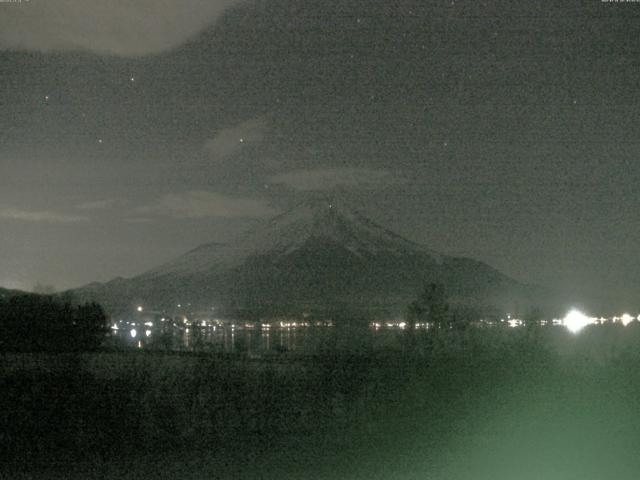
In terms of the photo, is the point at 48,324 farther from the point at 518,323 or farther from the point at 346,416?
the point at 346,416

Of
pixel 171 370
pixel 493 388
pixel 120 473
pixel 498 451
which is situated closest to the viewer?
pixel 120 473

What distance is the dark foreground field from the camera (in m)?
11.9

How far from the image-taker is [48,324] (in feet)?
126

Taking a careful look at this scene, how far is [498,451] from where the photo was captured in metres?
12.7

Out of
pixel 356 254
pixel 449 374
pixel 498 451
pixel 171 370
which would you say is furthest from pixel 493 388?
pixel 356 254

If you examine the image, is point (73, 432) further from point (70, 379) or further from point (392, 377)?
point (392, 377)

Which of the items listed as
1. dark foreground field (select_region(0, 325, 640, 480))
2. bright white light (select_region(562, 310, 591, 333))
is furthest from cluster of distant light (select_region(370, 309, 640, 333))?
dark foreground field (select_region(0, 325, 640, 480))

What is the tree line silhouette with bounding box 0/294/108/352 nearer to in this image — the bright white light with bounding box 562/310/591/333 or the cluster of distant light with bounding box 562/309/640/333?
the bright white light with bounding box 562/310/591/333

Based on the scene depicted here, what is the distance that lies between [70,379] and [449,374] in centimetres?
610

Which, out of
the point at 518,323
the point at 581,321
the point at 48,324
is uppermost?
the point at 48,324

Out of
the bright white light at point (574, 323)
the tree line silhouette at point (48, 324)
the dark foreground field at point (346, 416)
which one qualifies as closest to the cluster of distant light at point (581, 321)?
the bright white light at point (574, 323)

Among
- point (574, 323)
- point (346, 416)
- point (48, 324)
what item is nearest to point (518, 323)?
point (574, 323)

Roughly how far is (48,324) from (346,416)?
2655cm

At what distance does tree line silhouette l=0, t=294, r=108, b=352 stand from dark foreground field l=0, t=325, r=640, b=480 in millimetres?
20225
